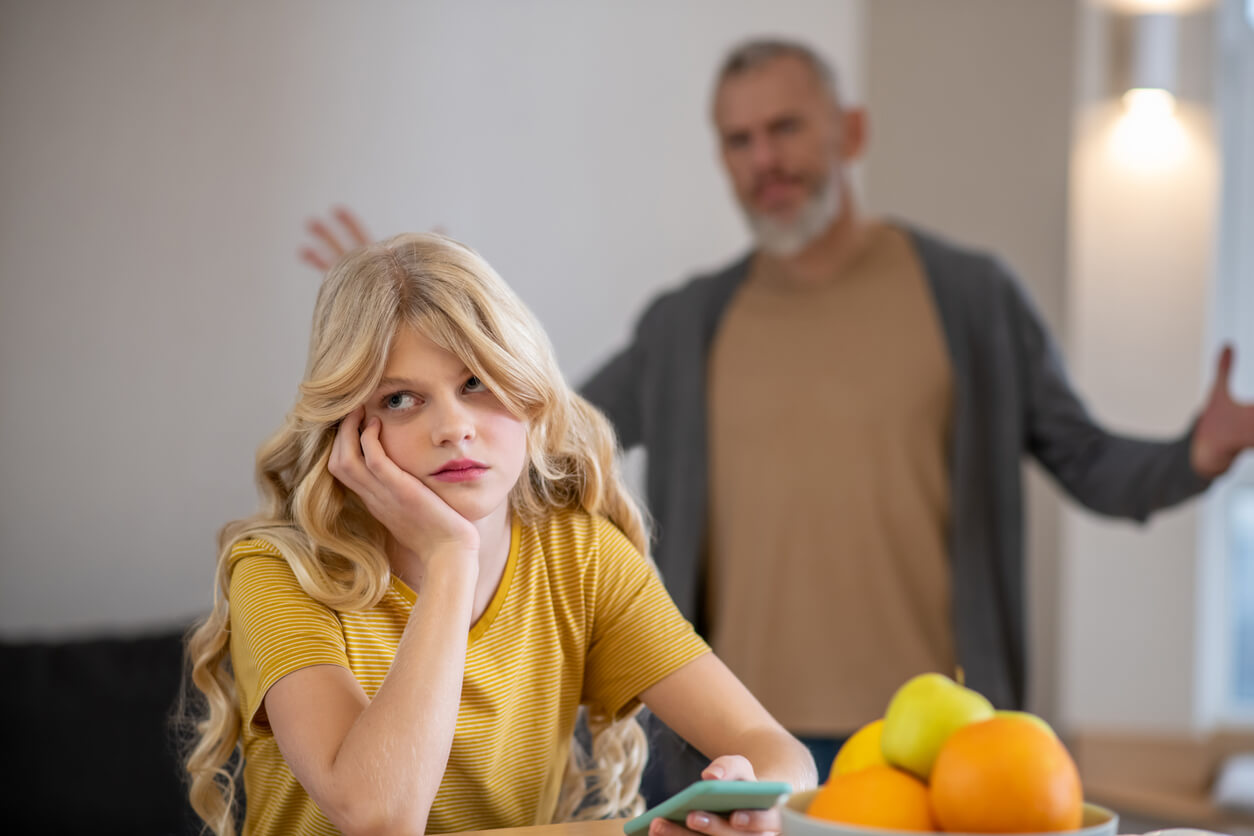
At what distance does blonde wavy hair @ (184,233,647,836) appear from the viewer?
1.04 meters

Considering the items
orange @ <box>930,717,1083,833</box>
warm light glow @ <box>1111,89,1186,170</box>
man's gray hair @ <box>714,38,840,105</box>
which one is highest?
man's gray hair @ <box>714,38,840,105</box>

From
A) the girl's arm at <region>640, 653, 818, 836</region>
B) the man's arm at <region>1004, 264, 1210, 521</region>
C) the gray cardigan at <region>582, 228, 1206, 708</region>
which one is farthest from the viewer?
the gray cardigan at <region>582, 228, 1206, 708</region>

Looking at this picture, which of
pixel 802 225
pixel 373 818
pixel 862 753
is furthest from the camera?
pixel 802 225

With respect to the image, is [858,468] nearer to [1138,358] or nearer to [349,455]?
[1138,358]

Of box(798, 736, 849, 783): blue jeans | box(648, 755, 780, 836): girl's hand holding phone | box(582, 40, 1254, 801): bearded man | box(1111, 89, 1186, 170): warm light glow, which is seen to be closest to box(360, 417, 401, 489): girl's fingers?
box(648, 755, 780, 836): girl's hand holding phone

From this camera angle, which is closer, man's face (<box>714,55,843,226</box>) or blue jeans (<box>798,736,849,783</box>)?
blue jeans (<box>798,736,849,783</box>)

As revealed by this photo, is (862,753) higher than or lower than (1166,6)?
lower

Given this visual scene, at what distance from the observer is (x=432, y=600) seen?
1.00 m

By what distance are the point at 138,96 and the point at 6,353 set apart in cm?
55

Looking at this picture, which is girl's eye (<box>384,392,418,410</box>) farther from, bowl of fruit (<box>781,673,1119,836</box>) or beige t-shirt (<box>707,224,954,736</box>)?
beige t-shirt (<box>707,224,954,736</box>)

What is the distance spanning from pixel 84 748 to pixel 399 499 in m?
1.42

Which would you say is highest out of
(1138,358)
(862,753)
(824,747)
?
(862,753)

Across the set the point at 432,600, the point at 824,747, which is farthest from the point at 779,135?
the point at 432,600

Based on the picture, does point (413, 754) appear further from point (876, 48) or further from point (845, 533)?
point (876, 48)
